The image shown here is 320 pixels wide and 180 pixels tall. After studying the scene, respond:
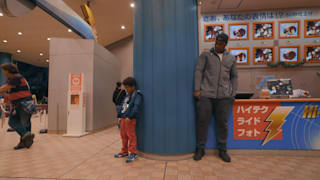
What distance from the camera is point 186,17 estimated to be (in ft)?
8.16

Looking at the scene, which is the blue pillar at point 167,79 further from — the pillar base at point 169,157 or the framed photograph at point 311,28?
the framed photograph at point 311,28

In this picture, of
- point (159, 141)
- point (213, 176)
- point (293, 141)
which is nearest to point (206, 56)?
point (159, 141)

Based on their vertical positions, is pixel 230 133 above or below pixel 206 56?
below

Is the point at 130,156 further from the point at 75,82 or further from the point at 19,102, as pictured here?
the point at 75,82

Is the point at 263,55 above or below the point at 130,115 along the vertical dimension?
above

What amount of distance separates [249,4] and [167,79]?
11.6 ft

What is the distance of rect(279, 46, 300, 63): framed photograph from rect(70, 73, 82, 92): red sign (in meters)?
5.27

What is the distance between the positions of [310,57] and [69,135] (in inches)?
255

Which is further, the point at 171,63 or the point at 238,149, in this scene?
the point at 238,149

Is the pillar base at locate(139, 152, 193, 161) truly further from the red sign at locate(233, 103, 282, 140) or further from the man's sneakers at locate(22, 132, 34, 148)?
the man's sneakers at locate(22, 132, 34, 148)

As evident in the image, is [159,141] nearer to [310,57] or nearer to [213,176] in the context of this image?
[213,176]

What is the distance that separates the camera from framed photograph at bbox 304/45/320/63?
169 inches

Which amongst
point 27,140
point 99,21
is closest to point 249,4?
point 99,21

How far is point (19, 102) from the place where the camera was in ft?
9.99
